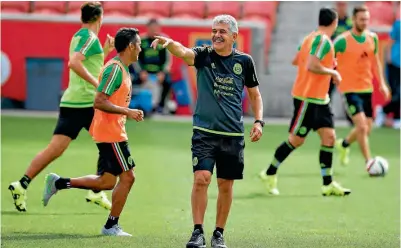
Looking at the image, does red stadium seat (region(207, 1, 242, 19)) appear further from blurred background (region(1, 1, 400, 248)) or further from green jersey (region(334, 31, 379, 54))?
green jersey (region(334, 31, 379, 54))

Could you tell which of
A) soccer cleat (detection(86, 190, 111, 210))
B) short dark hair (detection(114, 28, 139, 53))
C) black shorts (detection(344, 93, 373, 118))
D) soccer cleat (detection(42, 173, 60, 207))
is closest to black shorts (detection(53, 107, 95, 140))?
soccer cleat (detection(86, 190, 111, 210))

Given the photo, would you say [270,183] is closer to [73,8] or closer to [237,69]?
[237,69]

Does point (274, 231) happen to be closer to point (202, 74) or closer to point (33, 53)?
point (202, 74)

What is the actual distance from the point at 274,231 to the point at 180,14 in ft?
50.8

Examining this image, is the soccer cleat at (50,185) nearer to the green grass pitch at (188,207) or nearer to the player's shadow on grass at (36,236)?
the green grass pitch at (188,207)

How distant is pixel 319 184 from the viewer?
13.7 m

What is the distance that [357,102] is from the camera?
14523mm

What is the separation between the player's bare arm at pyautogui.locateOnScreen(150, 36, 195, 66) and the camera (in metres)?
8.53

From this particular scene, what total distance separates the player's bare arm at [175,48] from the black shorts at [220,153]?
59cm

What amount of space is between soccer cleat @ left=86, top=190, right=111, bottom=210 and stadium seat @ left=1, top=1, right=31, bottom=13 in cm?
1407

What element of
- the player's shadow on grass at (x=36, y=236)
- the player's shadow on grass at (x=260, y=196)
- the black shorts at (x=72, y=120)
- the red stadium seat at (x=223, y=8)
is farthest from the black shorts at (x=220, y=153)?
the red stadium seat at (x=223, y=8)

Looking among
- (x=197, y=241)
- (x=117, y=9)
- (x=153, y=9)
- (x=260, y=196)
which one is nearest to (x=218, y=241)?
(x=197, y=241)

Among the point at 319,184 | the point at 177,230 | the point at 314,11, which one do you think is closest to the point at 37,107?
the point at 314,11

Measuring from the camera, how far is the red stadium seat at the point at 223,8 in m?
25.3
